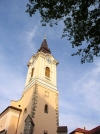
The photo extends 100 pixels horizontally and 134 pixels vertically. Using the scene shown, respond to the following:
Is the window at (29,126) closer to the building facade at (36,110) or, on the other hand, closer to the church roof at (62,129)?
the building facade at (36,110)

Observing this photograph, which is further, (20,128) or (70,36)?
(20,128)

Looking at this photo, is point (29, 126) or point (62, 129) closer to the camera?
point (29, 126)

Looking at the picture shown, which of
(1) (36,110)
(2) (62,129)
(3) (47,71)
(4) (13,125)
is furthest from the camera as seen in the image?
(3) (47,71)

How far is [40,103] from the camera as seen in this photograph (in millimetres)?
20734

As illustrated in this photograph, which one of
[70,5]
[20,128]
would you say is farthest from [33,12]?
[20,128]

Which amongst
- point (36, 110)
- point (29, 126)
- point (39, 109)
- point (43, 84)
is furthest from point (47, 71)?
point (29, 126)

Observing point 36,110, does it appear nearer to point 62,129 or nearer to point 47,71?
point 62,129

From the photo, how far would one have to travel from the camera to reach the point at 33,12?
944 cm

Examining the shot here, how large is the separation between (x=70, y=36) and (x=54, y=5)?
80.1 inches

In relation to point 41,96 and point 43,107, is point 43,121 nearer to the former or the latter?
point 43,107

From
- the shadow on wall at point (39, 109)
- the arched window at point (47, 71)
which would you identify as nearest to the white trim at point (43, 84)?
the shadow on wall at point (39, 109)

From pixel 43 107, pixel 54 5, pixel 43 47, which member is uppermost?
pixel 43 47

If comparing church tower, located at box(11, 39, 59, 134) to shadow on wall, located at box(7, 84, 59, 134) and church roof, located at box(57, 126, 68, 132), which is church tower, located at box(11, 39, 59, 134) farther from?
church roof, located at box(57, 126, 68, 132)

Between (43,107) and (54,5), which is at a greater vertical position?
(54,5)
